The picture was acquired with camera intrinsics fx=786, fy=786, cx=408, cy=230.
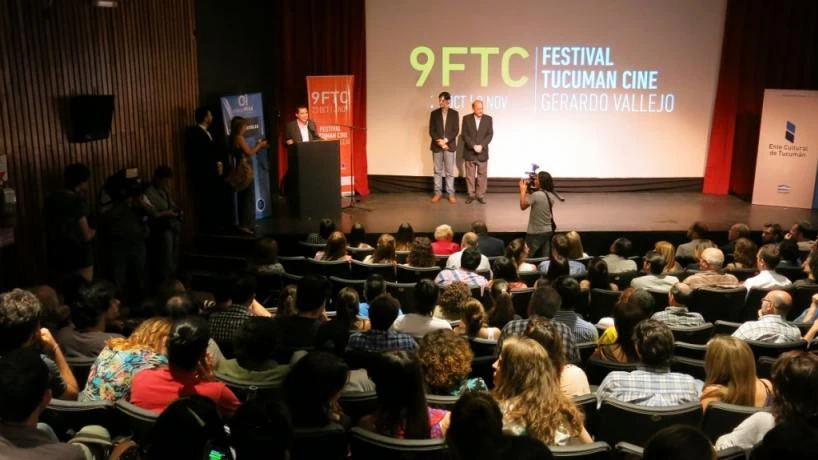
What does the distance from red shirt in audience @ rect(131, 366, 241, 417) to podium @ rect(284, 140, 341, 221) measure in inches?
230

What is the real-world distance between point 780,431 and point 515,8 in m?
9.40

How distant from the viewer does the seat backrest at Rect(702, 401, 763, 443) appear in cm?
325

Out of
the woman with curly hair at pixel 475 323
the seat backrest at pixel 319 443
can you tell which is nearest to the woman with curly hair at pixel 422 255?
the woman with curly hair at pixel 475 323

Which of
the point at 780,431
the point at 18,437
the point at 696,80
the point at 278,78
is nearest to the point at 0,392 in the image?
the point at 18,437

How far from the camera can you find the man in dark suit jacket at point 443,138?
10.6 meters

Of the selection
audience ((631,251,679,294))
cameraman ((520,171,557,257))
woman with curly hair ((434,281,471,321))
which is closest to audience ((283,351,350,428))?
woman with curly hair ((434,281,471,321))

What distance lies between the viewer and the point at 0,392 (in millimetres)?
2527

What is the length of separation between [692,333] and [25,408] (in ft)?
12.1

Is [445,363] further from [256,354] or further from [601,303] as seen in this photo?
[601,303]

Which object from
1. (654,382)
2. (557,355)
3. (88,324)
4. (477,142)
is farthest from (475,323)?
(477,142)

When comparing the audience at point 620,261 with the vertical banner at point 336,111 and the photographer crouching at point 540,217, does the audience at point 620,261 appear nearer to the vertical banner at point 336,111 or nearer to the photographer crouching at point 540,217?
the photographer crouching at point 540,217

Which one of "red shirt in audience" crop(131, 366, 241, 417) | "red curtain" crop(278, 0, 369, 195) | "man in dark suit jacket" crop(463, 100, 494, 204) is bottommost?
"red shirt in audience" crop(131, 366, 241, 417)

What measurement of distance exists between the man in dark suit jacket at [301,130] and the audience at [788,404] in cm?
716

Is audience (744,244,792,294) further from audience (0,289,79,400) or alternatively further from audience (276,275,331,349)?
audience (0,289,79,400)
